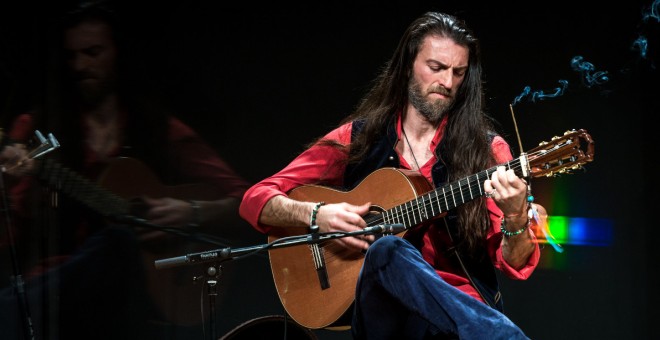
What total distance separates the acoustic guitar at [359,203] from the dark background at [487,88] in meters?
0.86

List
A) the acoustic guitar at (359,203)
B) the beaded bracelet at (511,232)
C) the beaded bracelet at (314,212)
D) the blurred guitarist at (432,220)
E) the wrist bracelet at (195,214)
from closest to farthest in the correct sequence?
the blurred guitarist at (432,220) < the acoustic guitar at (359,203) < the beaded bracelet at (511,232) < the beaded bracelet at (314,212) < the wrist bracelet at (195,214)

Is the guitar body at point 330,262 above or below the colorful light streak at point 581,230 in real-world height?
above

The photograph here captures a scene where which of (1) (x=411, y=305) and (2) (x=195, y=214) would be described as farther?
(2) (x=195, y=214)

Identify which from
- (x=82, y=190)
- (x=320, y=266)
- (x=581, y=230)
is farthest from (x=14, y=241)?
(x=581, y=230)

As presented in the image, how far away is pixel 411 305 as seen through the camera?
2.02 meters

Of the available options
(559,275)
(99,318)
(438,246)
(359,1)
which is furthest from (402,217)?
(99,318)

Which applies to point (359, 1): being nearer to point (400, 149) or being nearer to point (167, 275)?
→ point (400, 149)

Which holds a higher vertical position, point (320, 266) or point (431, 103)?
point (431, 103)

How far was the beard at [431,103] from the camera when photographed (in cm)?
266

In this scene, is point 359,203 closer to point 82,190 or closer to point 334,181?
point 334,181

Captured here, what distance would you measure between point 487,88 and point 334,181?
3.26 feet

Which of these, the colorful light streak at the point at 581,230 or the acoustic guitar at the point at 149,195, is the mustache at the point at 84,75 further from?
the colorful light streak at the point at 581,230

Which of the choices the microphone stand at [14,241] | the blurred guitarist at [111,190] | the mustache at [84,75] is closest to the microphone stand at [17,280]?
the microphone stand at [14,241]

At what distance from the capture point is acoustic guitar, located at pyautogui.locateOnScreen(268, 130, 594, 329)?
2156 millimetres
